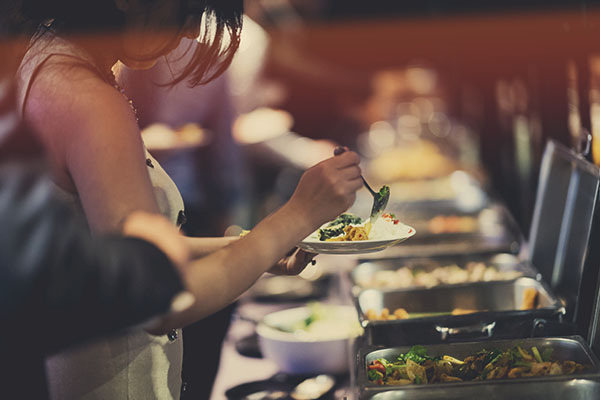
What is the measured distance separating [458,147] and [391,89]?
3321mm

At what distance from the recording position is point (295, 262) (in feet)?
5.73

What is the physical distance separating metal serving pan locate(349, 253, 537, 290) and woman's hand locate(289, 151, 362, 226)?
1.17 metres

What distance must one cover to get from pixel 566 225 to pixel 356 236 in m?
0.84

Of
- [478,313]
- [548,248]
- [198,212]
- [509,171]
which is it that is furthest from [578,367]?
[198,212]

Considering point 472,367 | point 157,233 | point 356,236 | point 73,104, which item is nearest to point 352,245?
point 356,236

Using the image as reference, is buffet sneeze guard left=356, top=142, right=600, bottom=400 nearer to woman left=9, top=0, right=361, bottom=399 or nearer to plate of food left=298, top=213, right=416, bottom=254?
plate of food left=298, top=213, right=416, bottom=254

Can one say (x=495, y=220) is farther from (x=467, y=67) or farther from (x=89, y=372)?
(x=467, y=67)

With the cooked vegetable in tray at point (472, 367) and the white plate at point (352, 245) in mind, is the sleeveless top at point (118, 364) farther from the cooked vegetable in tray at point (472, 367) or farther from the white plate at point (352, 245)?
the cooked vegetable in tray at point (472, 367)

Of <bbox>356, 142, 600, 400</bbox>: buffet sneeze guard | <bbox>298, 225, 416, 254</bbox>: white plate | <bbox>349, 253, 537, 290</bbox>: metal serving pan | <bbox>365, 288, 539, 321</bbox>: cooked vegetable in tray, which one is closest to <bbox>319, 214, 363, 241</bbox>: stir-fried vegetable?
<bbox>298, 225, 416, 254</bbox>: white plate

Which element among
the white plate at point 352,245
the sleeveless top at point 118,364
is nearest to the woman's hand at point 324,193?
the white plate at point 352,245

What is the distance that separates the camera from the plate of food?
1.54m

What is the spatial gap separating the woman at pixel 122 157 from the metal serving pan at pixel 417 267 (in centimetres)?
115

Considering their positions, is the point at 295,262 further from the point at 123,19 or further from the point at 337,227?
the point at 123,19

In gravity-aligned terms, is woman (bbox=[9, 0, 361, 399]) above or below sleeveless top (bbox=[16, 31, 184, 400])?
above
